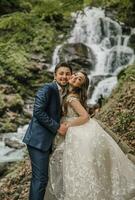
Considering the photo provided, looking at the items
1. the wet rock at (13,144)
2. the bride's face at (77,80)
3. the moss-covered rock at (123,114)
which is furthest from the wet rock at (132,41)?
the bride's face at (77,80)

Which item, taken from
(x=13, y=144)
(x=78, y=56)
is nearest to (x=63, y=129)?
(x=13, y=144)

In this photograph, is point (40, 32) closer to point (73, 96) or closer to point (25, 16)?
point (25, 16)

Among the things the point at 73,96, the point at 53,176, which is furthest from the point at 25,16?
the point at 53,176

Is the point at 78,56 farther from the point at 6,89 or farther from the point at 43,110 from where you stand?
the point at 43,110

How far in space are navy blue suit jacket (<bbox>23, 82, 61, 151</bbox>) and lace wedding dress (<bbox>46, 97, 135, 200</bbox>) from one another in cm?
19

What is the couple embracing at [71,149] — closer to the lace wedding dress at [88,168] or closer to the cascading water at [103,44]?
the lace wedding dress at [88,168]

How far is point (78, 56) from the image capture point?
865 inches

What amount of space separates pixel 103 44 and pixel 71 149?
59.4 ft

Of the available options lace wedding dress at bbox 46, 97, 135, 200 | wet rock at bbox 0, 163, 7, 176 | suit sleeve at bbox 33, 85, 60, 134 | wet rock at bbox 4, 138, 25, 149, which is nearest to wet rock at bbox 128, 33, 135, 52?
wet rock at bbox 4, 138, 25, 149

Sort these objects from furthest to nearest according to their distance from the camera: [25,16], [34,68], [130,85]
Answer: [34,68] → [130,85] → [25,16]

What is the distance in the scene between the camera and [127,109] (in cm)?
902

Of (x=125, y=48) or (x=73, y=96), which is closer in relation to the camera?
(x=73, y=96)

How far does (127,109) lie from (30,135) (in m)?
3.93

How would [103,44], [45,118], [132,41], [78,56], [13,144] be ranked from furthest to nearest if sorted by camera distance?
[103,44] → [132,41] → [78,56] → [13,144] → [45,118]
